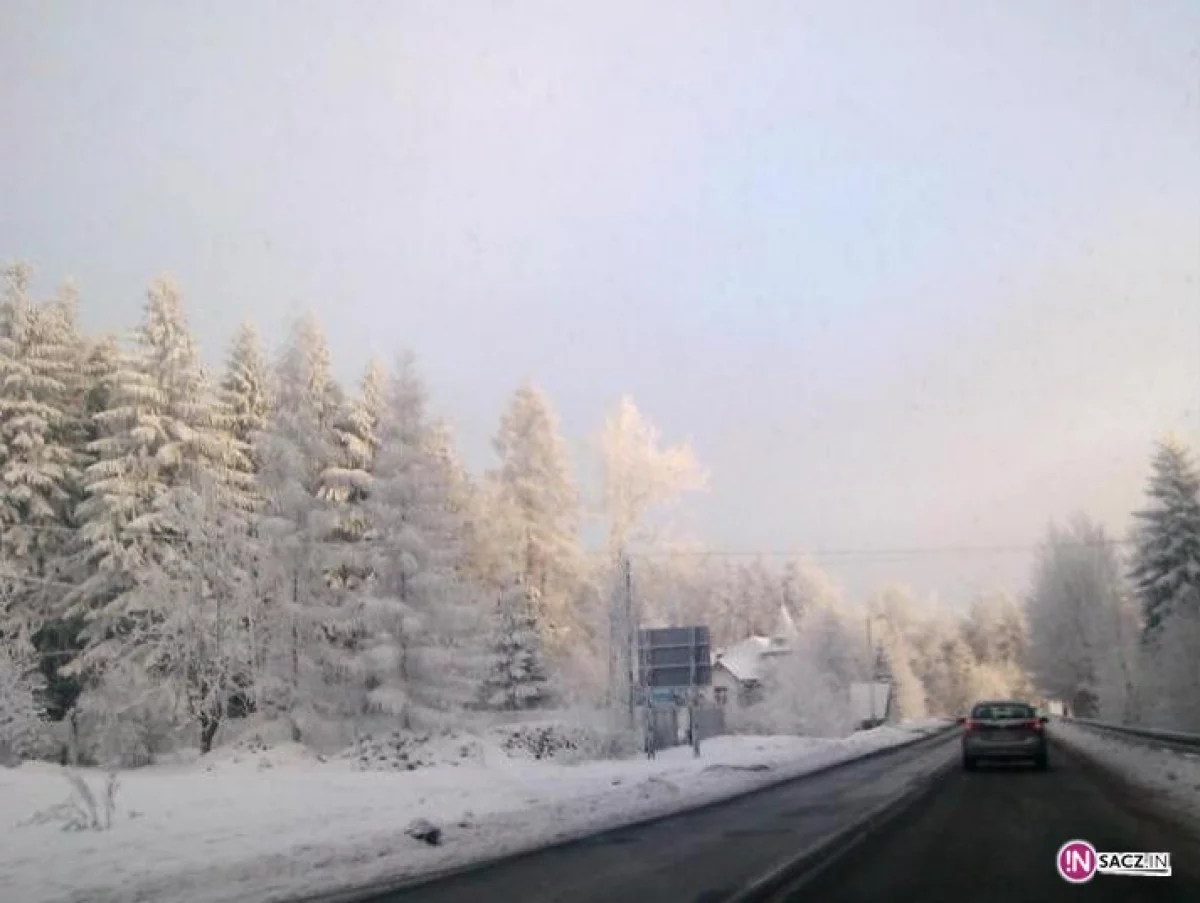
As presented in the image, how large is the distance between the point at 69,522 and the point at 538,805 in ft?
92.0

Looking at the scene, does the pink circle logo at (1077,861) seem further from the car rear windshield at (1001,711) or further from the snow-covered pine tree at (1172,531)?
the snow-covered pine tree at (1172,531)

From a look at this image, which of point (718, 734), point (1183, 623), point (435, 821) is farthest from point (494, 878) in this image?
point (1183, 623)

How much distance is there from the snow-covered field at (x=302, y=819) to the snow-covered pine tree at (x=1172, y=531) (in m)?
33.3

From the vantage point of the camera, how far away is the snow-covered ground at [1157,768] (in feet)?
57.5

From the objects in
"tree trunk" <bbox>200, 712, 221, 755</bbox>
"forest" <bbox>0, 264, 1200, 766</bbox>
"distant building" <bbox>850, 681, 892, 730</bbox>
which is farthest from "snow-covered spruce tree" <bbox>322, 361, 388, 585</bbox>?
"distant building" <bbox>850, 681, 892, 730</bbox>

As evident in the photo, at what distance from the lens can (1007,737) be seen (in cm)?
2689

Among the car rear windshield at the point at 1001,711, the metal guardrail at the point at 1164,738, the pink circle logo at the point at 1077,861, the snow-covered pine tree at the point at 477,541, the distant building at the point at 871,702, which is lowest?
the distant building at the point at 871,702

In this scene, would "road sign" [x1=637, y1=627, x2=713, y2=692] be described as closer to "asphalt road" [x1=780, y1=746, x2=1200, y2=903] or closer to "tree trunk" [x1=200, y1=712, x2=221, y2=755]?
"tree trunk" [x1=200, y1=712, x2=221, y2=755]

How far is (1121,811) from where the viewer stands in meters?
15.8

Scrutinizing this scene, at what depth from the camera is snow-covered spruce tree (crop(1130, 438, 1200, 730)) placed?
5097cm

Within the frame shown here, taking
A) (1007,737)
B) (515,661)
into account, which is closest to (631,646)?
(515,661)

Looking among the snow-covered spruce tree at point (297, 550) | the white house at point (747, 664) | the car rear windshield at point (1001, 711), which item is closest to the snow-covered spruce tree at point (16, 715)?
the snow-covered spruce tree at point (297, 550)

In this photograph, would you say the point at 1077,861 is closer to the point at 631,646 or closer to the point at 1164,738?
the point at 1164,738

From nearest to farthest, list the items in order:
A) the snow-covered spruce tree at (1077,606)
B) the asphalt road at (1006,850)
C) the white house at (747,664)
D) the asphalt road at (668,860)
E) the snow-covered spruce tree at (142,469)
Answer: the asphalt road at (1006,850) → the asphalt road at (668,860) → the snow-covered spruce tree at (142,469) → the snow-covered spruce tree at (1077,606) → the white house at (747,664)
